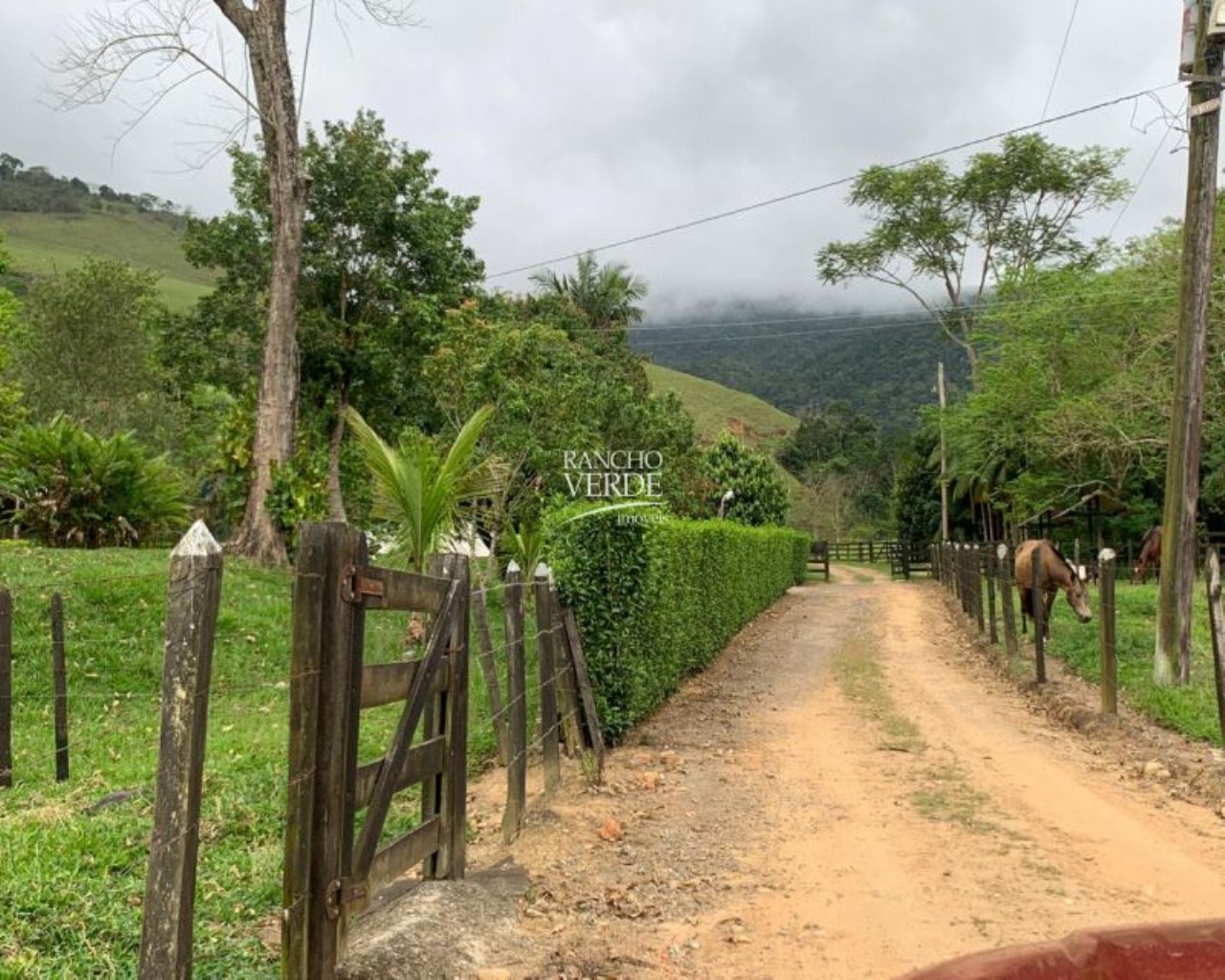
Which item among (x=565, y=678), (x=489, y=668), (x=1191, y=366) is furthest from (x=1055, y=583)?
(x=489, y=668)

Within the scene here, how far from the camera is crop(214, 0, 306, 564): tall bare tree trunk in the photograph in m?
17.3

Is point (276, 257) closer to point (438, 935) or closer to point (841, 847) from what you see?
point (841, 847)

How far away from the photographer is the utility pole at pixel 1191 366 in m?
10.4

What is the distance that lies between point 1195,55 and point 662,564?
803 centimetres

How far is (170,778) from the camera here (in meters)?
2.51

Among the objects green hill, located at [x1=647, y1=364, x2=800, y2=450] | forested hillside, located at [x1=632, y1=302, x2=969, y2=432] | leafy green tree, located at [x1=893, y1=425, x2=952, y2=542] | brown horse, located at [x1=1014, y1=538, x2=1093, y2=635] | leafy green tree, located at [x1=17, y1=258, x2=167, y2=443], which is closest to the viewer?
brown horse, located at [x1=1014, y1=538, x2=1093, y2=635]

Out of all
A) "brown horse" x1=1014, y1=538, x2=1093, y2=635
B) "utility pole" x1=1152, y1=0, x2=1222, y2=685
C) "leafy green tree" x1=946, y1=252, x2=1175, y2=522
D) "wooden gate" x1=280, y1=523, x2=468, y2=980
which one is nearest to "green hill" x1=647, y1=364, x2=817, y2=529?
"leafy green tree" x1=946, y1=252, x2=1175, y2=522

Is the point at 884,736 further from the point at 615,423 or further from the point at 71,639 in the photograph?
the point at 615,423

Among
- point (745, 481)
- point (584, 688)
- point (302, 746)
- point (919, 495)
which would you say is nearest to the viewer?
point (302, 746)

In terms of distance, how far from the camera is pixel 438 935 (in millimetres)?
4062

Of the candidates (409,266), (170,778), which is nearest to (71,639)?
(170,778)

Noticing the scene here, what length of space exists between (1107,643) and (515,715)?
240 inches

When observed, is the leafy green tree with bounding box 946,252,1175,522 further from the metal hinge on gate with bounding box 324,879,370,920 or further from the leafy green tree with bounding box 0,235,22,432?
the leafy green tree with bounding box 0,235,22,432

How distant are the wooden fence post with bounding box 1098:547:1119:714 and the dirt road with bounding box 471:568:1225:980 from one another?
50 cm
